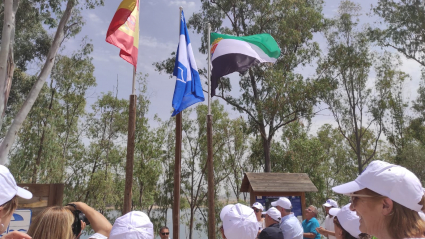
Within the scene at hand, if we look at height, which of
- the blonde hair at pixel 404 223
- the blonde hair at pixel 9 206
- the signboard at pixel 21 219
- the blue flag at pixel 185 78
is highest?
the blue flag at pixel 185 78

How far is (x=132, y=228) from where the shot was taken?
2.59 metres

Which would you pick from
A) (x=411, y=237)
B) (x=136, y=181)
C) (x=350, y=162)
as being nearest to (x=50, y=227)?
(x=411, y=237)

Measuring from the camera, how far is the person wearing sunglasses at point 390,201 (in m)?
1.59

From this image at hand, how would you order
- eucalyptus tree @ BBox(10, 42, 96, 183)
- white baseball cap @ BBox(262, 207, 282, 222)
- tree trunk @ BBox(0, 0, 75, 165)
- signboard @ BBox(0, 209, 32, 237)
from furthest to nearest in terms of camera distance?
eucalyptus tree @ BBox(10, 42, 96, 183) → tree trunk @ BBox(0, 0, 75, 165) → signboard @ BBox(0, 209, 32, 237) → white baseball cap @ BBox(262, 207, 282, 222)

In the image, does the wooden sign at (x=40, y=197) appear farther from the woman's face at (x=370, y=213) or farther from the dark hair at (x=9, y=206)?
the woman's face at (x=370, y=213)

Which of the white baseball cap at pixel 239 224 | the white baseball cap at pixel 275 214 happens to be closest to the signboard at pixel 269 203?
the white baseball cap at pixel 275 214

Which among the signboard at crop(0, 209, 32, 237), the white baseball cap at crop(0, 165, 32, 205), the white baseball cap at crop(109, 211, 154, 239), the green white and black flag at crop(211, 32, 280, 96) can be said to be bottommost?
the signboard at crop(0, 209, 32, 237)

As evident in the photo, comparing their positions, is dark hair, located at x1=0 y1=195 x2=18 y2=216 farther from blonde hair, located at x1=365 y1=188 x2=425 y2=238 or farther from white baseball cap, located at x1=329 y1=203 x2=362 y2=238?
white baseball cap, located at x1=329 y1=203 x2=362 y2=238

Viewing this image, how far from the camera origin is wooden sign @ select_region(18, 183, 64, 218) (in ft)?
21.6

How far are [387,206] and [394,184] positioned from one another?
12 centimetres

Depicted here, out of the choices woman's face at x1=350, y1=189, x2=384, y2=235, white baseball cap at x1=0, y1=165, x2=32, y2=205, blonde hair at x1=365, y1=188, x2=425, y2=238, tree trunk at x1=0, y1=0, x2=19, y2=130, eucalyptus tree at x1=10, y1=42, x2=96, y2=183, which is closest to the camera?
blonde hair at x1=365, y1=188, x2=425, y2=238

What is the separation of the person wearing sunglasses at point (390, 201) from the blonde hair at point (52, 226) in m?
1.86

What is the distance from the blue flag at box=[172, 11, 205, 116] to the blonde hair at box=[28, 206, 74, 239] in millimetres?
5863

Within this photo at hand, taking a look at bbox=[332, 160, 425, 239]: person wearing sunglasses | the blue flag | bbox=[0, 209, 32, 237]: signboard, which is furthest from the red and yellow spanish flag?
bbox=[332, 160, 425, 239]: person wearing sunglasses
